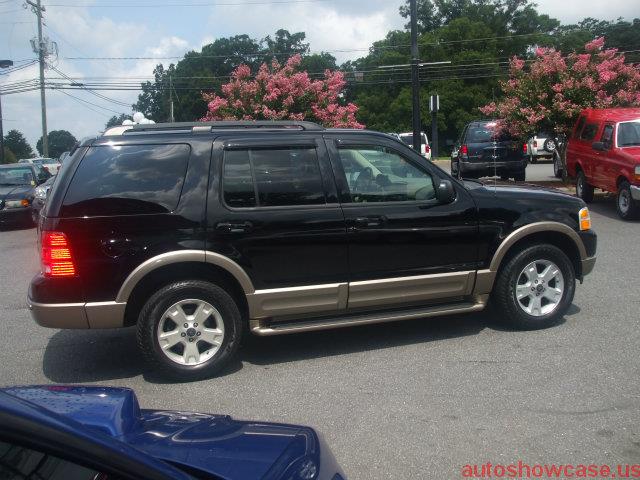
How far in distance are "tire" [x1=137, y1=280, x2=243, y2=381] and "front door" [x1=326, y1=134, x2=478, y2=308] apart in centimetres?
107

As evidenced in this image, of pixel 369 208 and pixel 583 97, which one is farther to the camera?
pixel 583 97

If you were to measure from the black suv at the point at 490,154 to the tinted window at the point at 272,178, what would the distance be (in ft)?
44.7

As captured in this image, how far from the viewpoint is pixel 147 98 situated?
70750mm

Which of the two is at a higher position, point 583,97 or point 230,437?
point 583,97

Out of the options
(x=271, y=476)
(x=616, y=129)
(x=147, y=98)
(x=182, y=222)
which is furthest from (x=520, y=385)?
(x=147, y=98)

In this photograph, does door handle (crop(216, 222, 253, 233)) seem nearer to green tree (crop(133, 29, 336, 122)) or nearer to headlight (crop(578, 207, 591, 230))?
headlight (crop(578, 207, 591, 230))

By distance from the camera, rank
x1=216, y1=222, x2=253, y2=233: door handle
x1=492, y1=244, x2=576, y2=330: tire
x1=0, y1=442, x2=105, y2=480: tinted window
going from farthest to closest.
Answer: x1=492, y1=244, x2=576, y2=330: tire → x1=216, y1=222, x2=253, y2=233: door handle → x1=0, y1=442, x2=105, y2=480: tinted window

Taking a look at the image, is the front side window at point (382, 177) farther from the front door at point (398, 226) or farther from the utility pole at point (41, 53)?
the utility pole at point (41, 53)

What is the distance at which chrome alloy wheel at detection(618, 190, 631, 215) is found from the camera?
39.6ft

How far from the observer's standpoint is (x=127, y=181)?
499 centimetres

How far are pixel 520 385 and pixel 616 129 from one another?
9622 mm

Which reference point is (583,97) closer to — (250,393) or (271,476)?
(250,393)

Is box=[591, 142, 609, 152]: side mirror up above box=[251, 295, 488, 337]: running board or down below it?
above

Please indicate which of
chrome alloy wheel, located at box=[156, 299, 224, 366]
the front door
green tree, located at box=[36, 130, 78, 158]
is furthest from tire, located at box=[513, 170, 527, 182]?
green tree, located at box=[36, 130, 78, 158]
